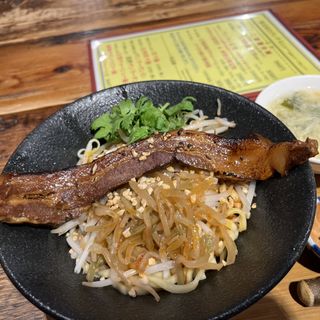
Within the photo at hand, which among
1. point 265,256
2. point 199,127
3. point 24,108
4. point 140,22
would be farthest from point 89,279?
point 140,22

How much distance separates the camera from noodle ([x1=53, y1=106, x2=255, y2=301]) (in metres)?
1.45

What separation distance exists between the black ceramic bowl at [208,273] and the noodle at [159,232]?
4 centimetres

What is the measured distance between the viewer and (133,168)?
5.30 ft

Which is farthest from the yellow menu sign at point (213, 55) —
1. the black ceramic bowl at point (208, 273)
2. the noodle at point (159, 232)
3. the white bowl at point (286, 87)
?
the noodle at point (159, 232)

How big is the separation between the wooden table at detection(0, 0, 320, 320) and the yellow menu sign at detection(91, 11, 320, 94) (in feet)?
0.38

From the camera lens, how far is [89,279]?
149cm

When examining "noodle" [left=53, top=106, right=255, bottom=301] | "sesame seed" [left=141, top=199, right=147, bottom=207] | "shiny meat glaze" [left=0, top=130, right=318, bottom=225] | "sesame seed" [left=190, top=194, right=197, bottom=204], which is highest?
"shiny meat glaze" [left=0, top=130, right=318, bottom=225]

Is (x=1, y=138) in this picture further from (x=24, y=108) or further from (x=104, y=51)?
(x=104, y=51)

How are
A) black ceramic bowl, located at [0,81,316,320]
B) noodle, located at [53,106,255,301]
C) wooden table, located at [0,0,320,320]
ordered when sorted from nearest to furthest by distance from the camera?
1. black ceramic bowl, located at [0,81,316,320]
2. noodle, located at [53,106,255,301]
3. wooden table, located at [0,0,320,320]

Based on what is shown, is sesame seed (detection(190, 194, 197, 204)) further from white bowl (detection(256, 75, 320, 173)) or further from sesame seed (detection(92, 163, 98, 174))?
white bowl (detection(256, 75, 320, 173))

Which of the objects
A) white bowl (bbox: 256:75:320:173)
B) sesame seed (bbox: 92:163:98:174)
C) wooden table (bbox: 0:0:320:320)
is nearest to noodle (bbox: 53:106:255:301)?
sesame seed (bbox: 92:163:98:174)

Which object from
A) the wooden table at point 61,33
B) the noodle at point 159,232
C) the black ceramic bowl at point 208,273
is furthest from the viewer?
the wooden table at point 61,33

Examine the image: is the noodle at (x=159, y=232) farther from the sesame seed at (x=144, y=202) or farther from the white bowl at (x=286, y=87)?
the white bowl at (x=286, y=87)

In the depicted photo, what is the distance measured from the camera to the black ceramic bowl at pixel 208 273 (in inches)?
50.6
